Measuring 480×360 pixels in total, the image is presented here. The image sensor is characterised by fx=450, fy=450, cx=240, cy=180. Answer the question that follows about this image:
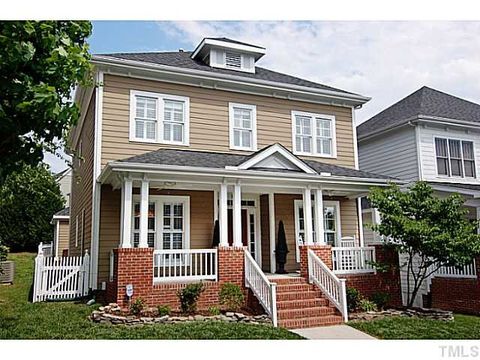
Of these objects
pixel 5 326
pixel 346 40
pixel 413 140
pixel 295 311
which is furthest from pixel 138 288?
pixel 413 140

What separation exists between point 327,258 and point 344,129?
15.9 ft

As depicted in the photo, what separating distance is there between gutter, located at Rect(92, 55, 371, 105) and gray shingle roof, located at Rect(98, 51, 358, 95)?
1.00ft

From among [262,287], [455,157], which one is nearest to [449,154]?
[455,157]

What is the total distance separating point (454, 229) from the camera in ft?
32.0

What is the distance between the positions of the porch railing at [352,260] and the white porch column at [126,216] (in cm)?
486

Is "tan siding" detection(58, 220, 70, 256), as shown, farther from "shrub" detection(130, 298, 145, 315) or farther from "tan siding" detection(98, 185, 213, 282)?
"shrub" detection(130, 298, 145, 315)

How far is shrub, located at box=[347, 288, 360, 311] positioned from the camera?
9.73 metres

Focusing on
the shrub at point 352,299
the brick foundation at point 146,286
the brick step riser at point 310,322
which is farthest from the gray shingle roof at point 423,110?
the brick foundation at point 146,286

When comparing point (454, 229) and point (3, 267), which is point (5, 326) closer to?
point (3, 267)

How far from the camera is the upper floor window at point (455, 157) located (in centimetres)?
1481

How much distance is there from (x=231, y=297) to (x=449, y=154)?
9592 mm

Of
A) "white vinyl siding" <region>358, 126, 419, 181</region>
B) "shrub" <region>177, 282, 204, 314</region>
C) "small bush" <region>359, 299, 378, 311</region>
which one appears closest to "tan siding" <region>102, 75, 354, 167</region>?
"white vinyl siding" <region>358, 126, 419, 181</region>

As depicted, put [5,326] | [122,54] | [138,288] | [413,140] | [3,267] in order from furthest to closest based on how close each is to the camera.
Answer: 1. [413,140]
2. [3,267]
3. [122,54]
4. [138,288]
5. [5,326]

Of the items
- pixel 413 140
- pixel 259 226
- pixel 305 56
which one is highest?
pixel 305 56
